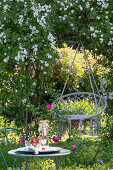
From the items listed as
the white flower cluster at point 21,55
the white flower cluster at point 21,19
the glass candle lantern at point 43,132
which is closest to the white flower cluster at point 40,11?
the white flower cluster at point 21,19

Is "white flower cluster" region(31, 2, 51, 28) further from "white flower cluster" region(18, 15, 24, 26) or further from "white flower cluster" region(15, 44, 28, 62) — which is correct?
"white flower cluster" region(15, 44, 28, 62)

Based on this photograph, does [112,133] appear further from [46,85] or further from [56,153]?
[46,85]

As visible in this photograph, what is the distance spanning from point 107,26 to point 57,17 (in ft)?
2.30

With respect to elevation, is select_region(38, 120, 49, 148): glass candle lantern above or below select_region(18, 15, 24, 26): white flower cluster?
below

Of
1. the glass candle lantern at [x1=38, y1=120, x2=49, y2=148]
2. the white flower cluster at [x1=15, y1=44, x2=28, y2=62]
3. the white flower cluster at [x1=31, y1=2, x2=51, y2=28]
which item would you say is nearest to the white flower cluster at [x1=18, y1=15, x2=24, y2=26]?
the white flower cluster at [x1=31, y1=2, x2=51, y2=28]

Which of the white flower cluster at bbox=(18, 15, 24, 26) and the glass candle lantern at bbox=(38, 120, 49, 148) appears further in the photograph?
Result: the white flower cluster at bbox=(18, 15, 24, 26)

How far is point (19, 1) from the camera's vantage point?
440 centimetres


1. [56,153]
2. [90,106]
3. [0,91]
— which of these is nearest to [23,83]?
[0,91]

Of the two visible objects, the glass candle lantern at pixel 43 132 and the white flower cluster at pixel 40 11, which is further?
the white flower cluster at pixel 40 11

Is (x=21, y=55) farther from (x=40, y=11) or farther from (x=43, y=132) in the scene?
(x=43, y=132)

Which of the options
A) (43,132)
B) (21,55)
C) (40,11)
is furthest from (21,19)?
(43,132)

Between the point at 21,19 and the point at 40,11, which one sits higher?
the point at 40,11

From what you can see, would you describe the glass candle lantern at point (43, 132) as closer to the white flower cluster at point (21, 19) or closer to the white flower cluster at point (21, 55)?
the white flower cluster at point (21, 55)

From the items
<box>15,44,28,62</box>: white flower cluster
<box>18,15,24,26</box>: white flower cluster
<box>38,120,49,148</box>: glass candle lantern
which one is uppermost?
<box>18,15,24,26</box>: white flower cluster
